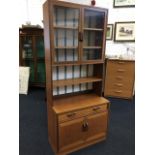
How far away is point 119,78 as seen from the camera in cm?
344

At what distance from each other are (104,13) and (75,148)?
1759 millimetres

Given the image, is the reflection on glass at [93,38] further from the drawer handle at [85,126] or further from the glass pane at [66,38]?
the drawer handle at [85,126]

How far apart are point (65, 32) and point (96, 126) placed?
1297mm

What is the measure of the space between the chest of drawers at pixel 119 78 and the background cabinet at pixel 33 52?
1.75m

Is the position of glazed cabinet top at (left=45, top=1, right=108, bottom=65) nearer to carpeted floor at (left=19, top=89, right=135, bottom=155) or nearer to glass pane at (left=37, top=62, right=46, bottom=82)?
carpeted floor at (left=19, top=89, right=135, bottom=155)

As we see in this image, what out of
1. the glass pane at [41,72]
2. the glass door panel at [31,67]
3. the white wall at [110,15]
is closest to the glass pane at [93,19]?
the white wall at [110,15]

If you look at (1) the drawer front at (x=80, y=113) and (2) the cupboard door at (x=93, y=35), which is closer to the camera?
(1) the drawer front at (x=80, y=113)

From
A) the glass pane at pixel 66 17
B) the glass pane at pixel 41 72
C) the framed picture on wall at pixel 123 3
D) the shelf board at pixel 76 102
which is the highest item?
the framed picture on wall at pixel 123 3

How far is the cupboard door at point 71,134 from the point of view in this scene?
172 cm
